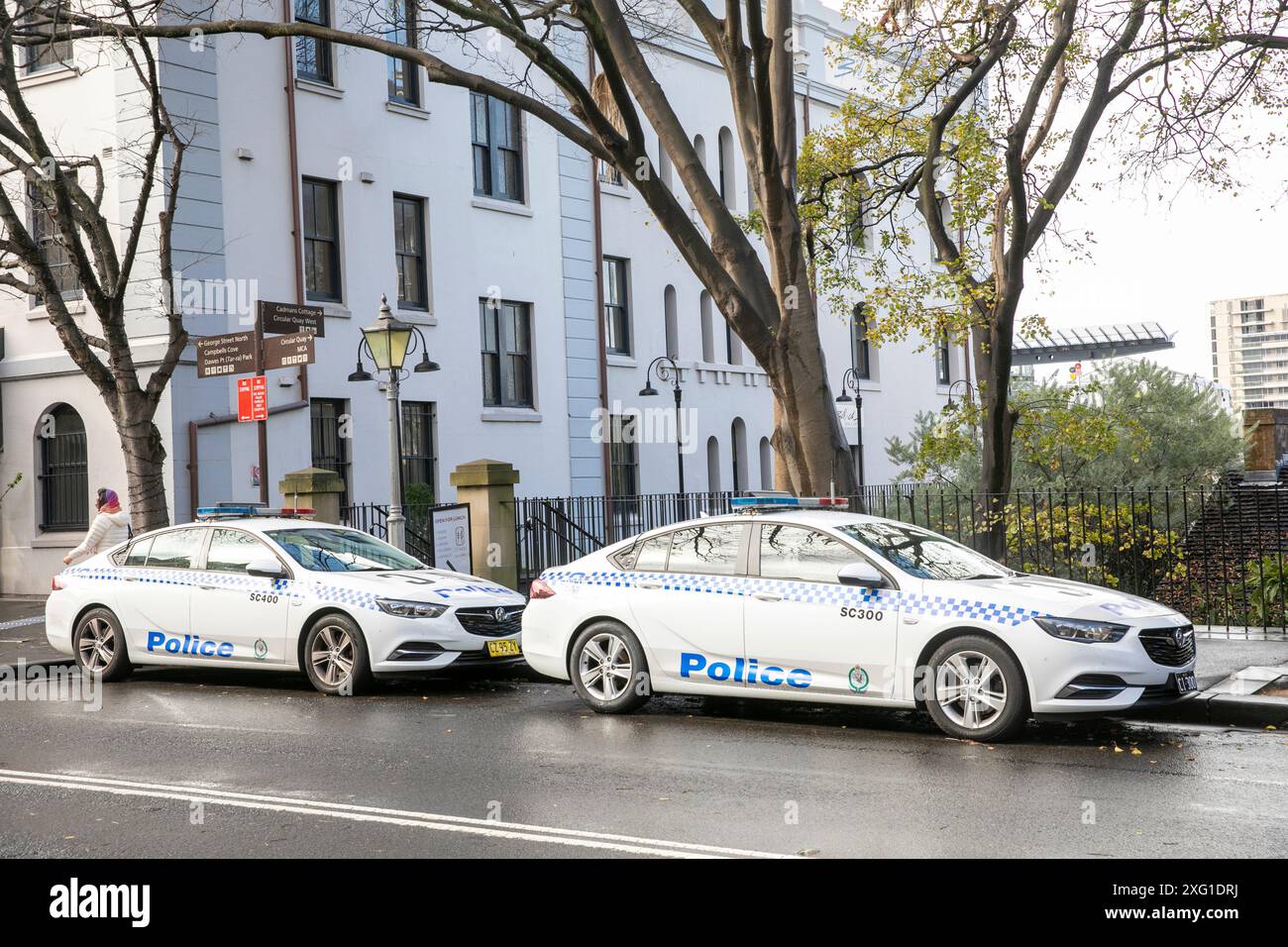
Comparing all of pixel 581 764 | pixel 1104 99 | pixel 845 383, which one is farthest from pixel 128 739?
pixel 845 383

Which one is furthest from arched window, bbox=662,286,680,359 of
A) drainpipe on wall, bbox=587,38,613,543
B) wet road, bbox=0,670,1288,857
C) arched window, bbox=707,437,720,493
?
wet road, bbox=0,670,1288,857

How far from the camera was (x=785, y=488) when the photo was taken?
15570 mm

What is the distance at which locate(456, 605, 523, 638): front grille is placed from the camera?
12.1m

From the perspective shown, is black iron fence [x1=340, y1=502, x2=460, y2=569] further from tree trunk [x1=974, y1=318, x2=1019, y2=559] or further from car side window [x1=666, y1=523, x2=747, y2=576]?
car side window [x1=666, y1=523, x2=747, y2=576]

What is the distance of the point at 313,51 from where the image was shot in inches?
898

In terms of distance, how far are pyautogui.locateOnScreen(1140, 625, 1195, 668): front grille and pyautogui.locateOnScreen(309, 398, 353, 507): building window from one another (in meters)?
15.5

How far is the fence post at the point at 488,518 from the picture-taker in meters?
17.3

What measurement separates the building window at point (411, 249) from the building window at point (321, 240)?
1362 mm

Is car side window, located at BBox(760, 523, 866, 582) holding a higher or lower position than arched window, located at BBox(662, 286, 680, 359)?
lower

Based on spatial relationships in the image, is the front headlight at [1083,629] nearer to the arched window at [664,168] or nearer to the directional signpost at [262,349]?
the directional signpost at [262,349]

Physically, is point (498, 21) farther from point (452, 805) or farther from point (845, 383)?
point (845, 383)

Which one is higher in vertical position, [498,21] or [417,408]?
[498,21]

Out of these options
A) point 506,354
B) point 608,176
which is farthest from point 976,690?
point 608,176

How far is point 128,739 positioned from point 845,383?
85.8ft
